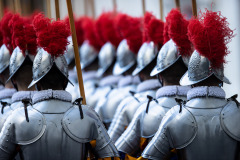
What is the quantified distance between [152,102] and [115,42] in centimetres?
380

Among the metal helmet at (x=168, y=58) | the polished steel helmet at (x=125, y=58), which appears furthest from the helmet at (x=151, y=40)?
the polished steel helmet at (x=125, y=58)

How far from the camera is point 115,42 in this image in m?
9.13

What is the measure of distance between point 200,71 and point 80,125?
1017 mm

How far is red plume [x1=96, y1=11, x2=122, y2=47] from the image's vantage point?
9130 mm

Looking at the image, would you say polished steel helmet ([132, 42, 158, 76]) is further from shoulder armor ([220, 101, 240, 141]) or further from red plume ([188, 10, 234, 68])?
shoulder armor ([220, 101, 240, 141])

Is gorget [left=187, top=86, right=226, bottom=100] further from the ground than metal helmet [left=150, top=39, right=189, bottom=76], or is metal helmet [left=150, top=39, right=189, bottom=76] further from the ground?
metal helmet [left=150, top=39, right=189, bottom=76]

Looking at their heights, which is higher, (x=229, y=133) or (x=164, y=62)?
(x=164, y=62)

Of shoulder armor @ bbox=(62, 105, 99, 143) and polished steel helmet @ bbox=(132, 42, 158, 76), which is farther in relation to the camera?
polished steel helmet @ bbox=(132, 42, 158, 76)

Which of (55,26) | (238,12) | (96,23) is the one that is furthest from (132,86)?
(238,12)

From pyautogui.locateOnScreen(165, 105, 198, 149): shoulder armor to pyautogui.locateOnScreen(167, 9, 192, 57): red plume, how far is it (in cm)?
115

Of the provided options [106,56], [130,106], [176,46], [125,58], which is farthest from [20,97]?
[106,56]

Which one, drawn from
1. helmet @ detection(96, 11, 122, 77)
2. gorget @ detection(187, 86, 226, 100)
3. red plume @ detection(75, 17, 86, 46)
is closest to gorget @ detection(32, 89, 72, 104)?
gorget @ detection(187, 86, 226, 100)

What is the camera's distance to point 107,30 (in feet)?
30.3

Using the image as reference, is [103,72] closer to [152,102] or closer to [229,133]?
[152,102]
